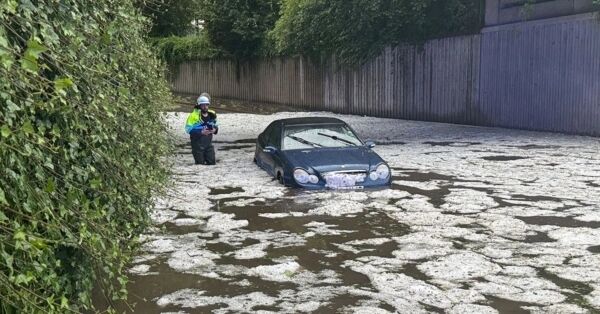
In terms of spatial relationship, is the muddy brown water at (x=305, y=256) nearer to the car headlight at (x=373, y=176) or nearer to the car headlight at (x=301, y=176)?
the car headlight at (x=301, y=176)

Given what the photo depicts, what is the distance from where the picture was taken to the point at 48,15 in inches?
142

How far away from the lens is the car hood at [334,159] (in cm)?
1023

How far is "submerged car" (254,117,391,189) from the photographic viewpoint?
33.3ft

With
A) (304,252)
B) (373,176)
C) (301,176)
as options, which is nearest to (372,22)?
(373,176)

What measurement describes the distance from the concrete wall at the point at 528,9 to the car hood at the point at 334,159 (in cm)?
949

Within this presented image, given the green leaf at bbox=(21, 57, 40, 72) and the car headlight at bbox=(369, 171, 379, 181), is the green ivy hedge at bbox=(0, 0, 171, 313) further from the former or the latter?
the car headlight at bbox=(369, 171, 379, 181)

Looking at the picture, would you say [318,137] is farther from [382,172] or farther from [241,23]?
[241,23]

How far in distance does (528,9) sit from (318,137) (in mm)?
9726

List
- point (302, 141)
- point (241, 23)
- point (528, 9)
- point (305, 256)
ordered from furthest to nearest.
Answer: point (241, 23) → point (528, 9) → point (302, 141) → point (305, 256)

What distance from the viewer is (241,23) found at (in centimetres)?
3209

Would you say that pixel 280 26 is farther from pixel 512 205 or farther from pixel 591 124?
pixel 512 205

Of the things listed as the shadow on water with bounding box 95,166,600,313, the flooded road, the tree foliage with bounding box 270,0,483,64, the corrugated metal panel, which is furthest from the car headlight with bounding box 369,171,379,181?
the tree foliage with bounding box 270,0,483,64

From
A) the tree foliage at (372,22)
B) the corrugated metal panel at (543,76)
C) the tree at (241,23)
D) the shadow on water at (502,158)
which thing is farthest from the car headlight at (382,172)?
the tree at (241,23)

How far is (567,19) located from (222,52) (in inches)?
838
